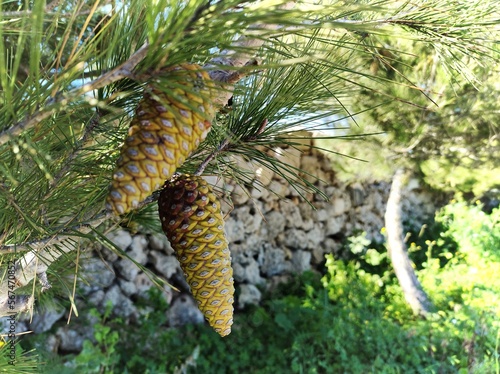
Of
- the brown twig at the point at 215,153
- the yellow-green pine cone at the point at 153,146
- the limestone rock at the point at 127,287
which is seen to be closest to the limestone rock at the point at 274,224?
the limestone rock at the point at 127,287

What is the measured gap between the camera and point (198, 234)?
0.50 m

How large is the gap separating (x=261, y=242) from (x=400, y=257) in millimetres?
975

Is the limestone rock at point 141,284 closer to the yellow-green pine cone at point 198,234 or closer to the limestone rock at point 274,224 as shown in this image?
the limestone rock at point 274,224

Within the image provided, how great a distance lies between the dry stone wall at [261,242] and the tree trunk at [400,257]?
52 cm

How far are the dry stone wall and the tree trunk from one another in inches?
20.5

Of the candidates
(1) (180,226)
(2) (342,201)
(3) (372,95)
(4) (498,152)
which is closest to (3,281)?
(1) (180,226)

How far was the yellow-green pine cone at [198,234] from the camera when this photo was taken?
502mm

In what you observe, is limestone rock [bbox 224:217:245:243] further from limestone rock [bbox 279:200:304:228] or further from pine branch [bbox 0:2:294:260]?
pine branch [bbox 0:2:294:260]

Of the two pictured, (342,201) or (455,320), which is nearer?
(455,320)

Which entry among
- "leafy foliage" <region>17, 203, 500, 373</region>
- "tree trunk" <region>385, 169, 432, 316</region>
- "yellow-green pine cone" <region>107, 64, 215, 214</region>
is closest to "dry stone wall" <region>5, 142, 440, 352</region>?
"leafy foliage" <region>17, 203, 500, 373</region>

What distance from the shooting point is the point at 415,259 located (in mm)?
3992

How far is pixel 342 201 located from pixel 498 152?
4.20 feet

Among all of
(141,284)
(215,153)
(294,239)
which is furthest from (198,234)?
(294,239)

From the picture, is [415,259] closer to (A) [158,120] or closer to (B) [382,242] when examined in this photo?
(B) [382,242]
